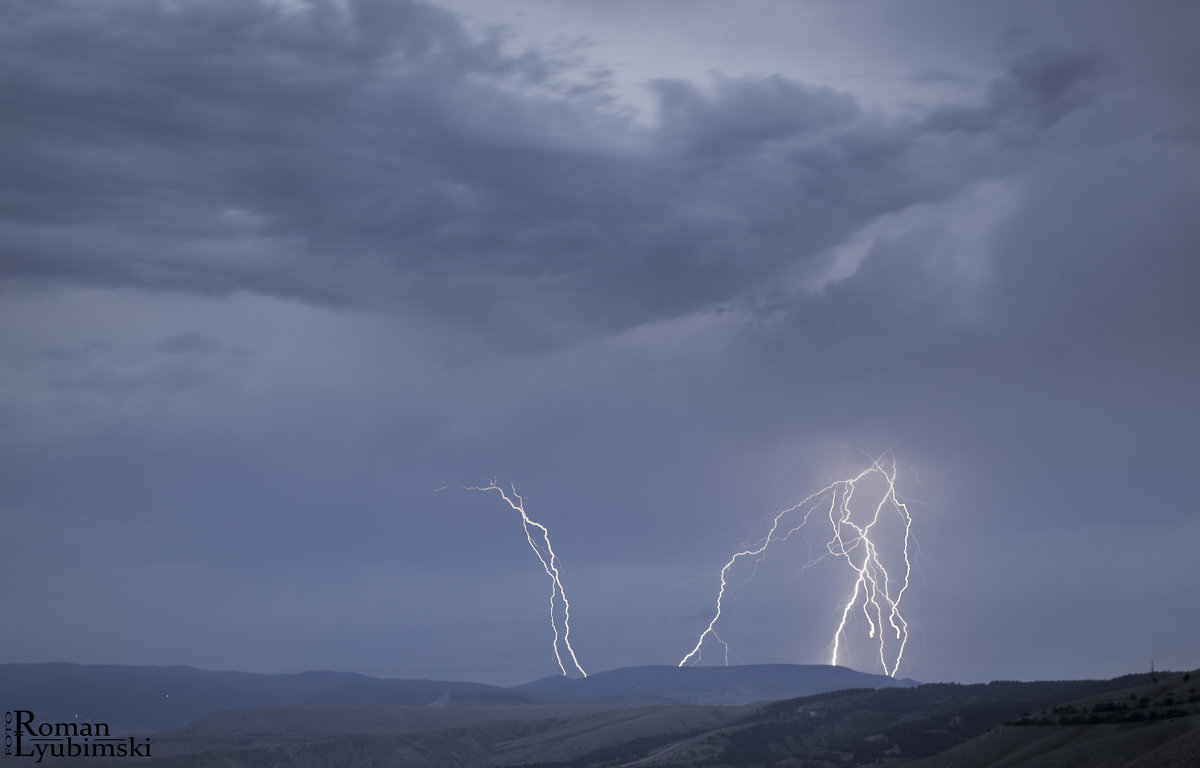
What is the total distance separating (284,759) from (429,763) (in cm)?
1407

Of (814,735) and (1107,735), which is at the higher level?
(1107,735)

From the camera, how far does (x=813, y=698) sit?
107 meters

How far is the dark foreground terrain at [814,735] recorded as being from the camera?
138 ft

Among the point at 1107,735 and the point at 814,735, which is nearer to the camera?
the point at 1107,735

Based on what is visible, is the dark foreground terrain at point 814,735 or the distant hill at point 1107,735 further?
the dark foreground terrain at point 814,735

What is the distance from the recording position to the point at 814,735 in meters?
86.9

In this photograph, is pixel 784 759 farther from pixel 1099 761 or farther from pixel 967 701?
pixel 1099 761

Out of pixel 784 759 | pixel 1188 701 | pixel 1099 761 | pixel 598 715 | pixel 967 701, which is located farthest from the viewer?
pixel 598 715

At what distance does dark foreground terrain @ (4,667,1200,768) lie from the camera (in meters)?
42.0

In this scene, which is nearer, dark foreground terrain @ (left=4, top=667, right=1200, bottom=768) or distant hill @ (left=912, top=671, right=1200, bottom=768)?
distant hill @ (left=912, top=671, right=1200, bottom=768)

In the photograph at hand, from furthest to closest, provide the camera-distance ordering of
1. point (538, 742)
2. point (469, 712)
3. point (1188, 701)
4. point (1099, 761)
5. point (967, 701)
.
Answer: point (469, 712), point (538, 742), point (967, 701), point (1188, 701), point (1099, 761)

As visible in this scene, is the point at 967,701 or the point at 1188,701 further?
the point at 967,701

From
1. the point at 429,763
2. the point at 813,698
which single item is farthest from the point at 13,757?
the point at 813,698

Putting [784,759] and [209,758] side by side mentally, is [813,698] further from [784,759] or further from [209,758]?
[209,758]
